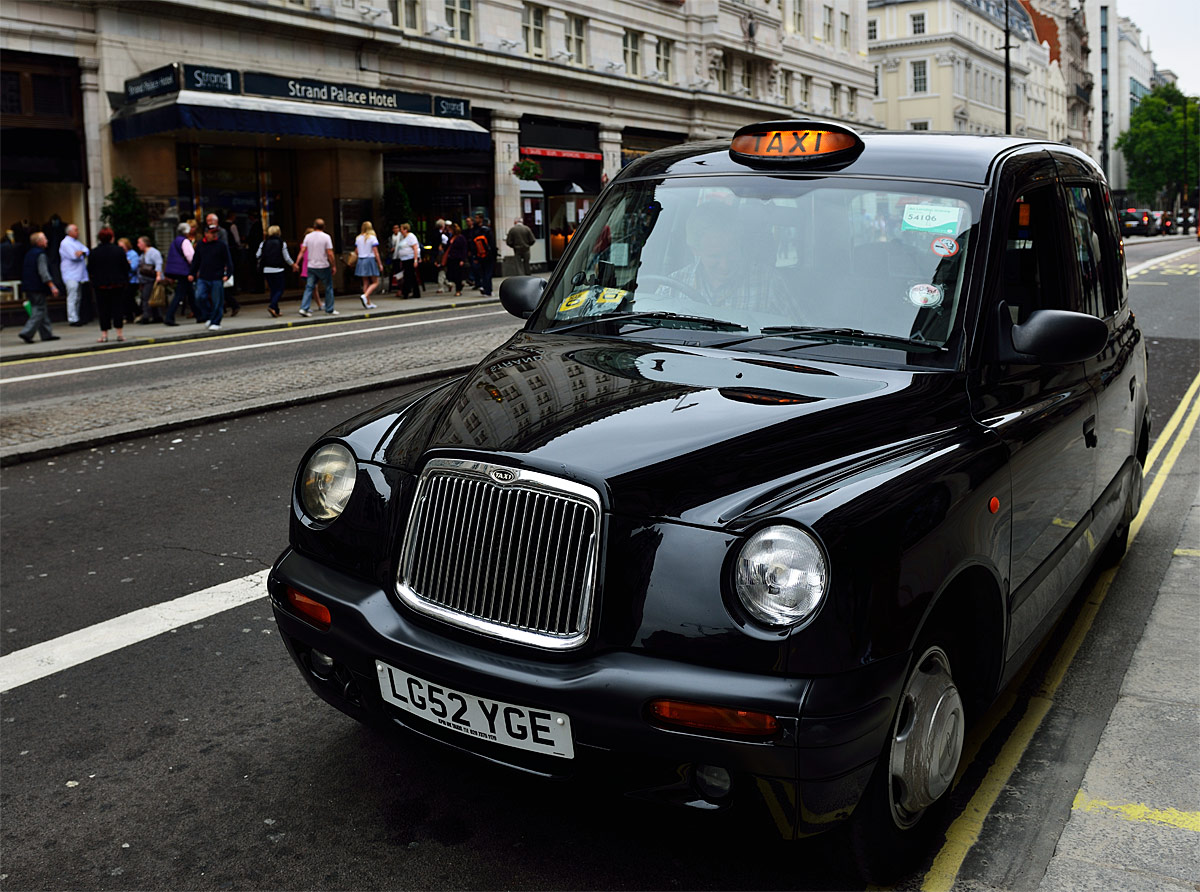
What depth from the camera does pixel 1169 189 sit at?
12225 cm

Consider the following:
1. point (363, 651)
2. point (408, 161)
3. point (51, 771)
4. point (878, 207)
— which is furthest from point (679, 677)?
point (408, 161)

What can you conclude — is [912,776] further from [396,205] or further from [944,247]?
[396,205]

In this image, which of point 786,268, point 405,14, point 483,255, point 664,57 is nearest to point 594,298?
point 786,268

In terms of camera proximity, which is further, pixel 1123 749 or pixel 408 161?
pixel 408 161

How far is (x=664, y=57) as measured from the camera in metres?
43.9

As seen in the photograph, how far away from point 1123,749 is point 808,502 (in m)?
1.75

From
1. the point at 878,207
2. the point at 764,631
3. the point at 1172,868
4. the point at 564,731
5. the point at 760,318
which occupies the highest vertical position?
the point at 878,207

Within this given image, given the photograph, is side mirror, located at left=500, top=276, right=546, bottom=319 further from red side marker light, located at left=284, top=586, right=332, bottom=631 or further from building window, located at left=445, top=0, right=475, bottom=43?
building window, located at left=445, top=0, right=475, bottom=43

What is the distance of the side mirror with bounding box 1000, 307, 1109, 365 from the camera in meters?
3.36

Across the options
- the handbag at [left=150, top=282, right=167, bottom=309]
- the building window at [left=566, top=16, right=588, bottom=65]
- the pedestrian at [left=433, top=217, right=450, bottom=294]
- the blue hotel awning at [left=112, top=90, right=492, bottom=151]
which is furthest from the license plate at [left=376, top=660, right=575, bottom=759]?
the building window at [left=566, top=16, right=588, bottom=65]

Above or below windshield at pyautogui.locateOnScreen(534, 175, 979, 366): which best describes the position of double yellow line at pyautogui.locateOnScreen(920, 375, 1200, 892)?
below

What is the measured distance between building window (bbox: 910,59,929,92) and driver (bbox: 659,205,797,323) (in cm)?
8141

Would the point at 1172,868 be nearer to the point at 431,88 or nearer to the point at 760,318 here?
the point at 760,318

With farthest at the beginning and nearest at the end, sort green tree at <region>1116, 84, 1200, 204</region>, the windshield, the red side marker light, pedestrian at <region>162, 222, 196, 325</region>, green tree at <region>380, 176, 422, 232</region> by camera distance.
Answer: green tree at <region>1116, 84, 1200, 204</region> < green tree at <region>380, 176, 422, 232</region> < pedestrian at <region>162, 222, 196, 325</region> < the windshield < the red side marker light
